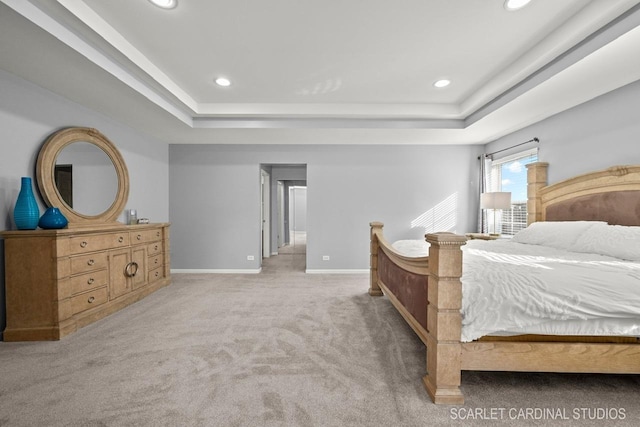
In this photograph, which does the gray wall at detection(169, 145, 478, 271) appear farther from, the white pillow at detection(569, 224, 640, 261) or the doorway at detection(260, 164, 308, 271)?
the white pillow at detection(569, 224, 640, 261)

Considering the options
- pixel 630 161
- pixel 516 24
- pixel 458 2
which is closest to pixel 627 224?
pixel 630 161

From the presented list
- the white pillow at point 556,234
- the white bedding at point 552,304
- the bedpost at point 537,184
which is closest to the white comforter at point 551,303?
the white bedding at point 552,304

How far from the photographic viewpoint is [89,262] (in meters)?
2.65

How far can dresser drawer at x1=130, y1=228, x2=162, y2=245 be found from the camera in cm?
332

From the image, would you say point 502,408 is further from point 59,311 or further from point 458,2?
point 59,311

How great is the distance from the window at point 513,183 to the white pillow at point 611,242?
169 centimetres

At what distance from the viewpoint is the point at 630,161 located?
250 centimetres

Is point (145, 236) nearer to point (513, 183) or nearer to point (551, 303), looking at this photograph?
point (551, 303)

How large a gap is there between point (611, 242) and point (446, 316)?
1.90m

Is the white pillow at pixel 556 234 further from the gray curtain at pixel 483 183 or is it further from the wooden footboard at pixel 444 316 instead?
the wooden footboard at pixel 444 316

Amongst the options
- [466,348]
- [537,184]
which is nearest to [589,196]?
[537,184]

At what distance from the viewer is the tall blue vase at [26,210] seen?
92.1 inches

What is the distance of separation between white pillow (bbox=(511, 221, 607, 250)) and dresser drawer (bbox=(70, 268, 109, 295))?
15.7ft

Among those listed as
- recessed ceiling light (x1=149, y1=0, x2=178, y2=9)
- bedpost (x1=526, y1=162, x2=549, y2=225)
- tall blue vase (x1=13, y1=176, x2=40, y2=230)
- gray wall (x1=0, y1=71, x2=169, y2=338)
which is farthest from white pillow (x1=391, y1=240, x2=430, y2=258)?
gray wall (x1=0, y1=71, x2=169, y2=338)
